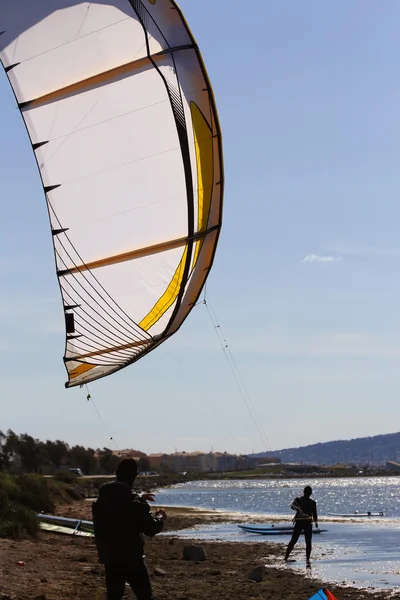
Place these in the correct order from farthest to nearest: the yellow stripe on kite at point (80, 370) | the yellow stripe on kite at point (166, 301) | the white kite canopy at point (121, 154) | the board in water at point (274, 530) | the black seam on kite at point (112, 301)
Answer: the board in water at point (274, 530) < the yellow stripe on kite at point (80, 370) < the black seam on kite at point (112, 301) < the yellow stripe on kite at point (166, 301) < the white kite canopy at point (121, 154)

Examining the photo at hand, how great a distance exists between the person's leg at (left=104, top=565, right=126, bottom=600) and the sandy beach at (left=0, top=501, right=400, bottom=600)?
2458 millimetres

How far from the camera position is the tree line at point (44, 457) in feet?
253

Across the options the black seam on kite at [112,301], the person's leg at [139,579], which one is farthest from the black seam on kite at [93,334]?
the person's leg at [139,579]

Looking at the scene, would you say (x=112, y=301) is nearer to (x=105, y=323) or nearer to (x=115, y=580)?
(x=105, y=323)

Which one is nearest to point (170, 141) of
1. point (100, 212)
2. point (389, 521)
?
point (100, 212)

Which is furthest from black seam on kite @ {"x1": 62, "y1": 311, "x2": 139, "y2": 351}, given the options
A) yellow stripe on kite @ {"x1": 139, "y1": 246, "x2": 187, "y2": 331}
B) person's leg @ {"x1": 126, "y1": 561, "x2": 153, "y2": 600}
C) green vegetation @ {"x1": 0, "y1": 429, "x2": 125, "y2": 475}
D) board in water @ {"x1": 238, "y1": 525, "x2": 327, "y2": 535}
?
green vegetation @ {"x1": 0, "y1": 429, "x2": 125, "y2": 475}

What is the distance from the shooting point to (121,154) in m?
8.72

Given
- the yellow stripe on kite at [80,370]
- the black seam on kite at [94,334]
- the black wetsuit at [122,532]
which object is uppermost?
the black seam on kite at [94,334]

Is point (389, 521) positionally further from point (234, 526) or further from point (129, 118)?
point (129, 118)

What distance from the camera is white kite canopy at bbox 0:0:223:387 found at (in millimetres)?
8305

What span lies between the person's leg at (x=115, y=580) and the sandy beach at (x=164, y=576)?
8.07 feet

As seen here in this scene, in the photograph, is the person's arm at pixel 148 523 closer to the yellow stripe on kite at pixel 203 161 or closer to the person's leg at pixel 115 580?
the person's leg at pixel 115 580

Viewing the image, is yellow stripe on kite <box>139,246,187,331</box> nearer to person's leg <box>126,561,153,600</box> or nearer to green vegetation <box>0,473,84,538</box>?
person's leg <box>126,561,153,600</box>

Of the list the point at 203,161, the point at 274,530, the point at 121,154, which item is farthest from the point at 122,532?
the point at 274,530
